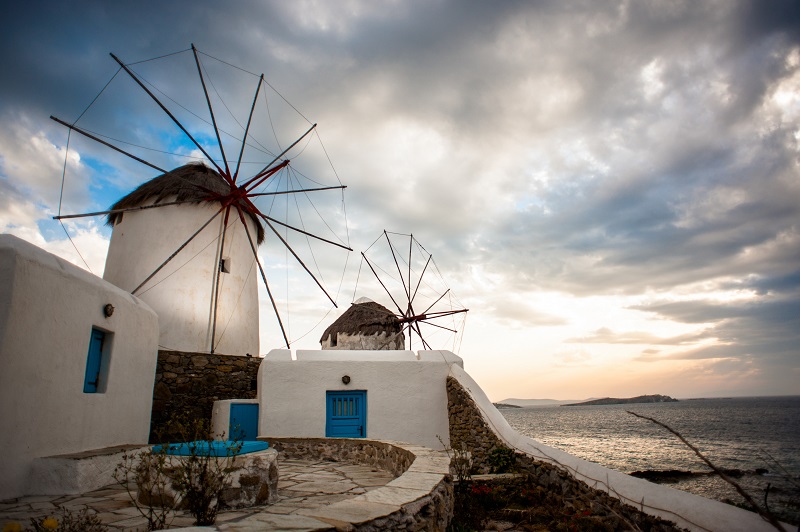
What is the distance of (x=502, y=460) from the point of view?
706cm

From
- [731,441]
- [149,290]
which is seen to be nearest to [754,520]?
[149,290]

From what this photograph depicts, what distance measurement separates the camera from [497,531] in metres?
4.95

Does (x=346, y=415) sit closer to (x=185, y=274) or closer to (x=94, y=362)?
(x=94, y=362)

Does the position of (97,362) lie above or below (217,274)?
below

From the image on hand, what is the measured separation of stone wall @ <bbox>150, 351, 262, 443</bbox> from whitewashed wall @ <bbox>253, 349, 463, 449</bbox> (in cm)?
124

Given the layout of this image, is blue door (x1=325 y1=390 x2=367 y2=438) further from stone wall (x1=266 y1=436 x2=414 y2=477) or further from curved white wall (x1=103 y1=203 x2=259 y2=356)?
curved white wall (x1=103 y1=203 x2=259 y2=356)

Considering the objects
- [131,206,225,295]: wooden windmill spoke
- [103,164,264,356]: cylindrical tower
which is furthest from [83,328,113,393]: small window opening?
[103,164,264,356]: cylindrical tower

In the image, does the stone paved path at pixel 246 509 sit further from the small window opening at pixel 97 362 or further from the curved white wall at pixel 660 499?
the curved white wall at pixel 660 499

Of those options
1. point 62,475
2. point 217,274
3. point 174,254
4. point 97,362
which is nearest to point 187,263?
point 217,274

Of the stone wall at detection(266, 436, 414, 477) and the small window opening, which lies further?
the small window opening

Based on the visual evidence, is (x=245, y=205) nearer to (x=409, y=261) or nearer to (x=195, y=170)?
(x=195, y=170)

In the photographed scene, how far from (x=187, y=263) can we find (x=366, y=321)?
25.7 feet

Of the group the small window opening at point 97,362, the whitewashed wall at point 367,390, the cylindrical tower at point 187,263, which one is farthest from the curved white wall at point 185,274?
the small window opening at point 97,362

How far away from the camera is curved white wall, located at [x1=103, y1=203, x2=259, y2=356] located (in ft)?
35.8
